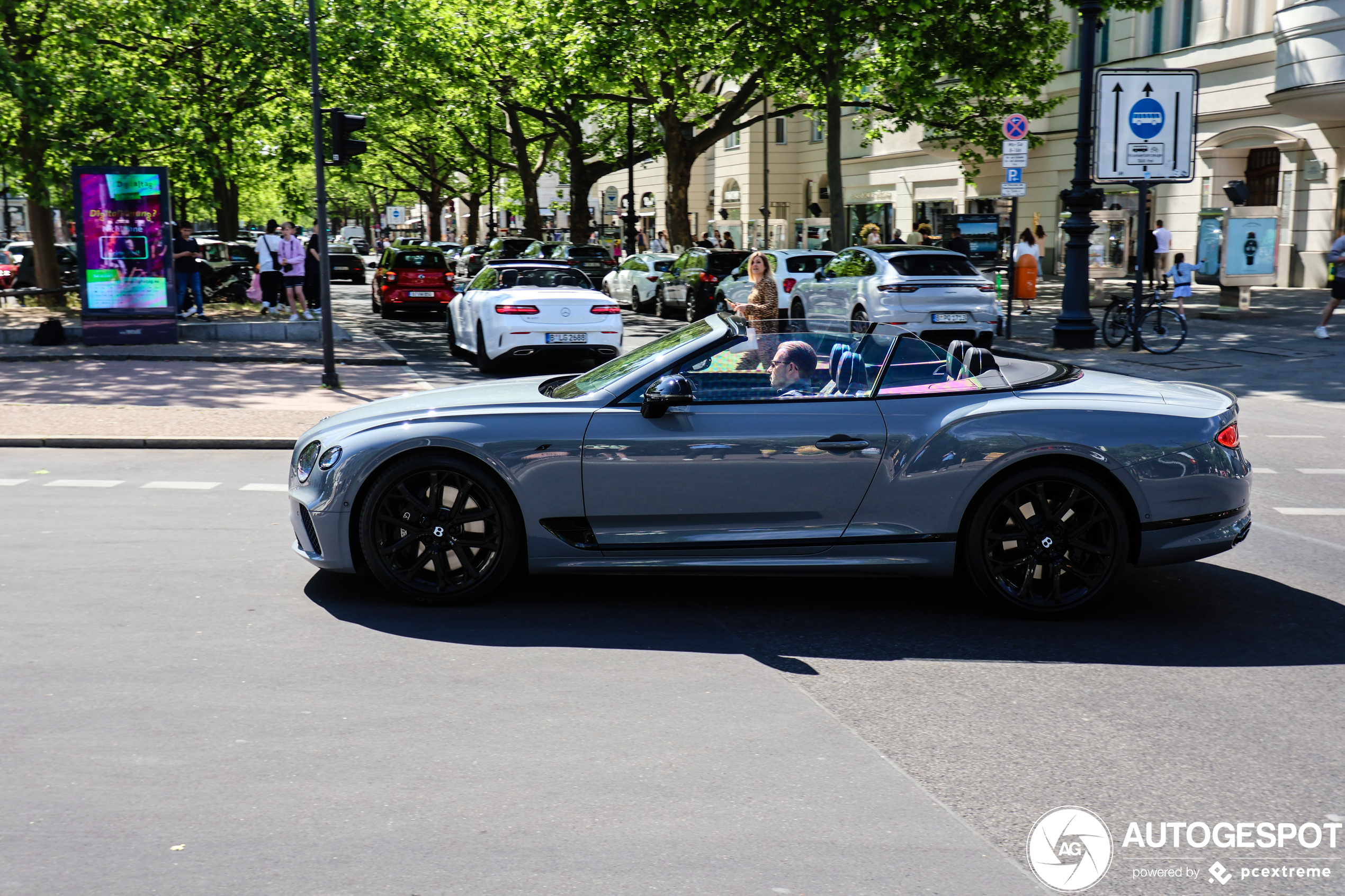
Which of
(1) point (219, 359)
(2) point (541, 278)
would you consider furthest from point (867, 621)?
(1) point (219, 359)

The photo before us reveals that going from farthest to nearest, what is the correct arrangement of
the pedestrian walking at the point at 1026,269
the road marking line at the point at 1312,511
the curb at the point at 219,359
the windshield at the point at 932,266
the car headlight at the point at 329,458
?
the pedestrian walking at the point at 1026,269 → the windshield at the point at 932,266 → the curb at the point at 219,359 → the road marking line at the point at 1312,511 → the car headlight at the point at 329,458

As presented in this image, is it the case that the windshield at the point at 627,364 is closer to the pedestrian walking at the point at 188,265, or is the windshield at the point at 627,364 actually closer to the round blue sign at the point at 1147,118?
the round blue sign at the point at 1147,118

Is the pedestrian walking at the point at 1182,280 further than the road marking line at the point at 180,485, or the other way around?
the pedestrian walking at the point at 1182,280

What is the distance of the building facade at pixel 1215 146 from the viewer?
81.9 feet

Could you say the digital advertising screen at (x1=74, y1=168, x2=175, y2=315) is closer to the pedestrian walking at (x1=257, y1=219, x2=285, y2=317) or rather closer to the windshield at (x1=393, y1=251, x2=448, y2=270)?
the pedestrian walking at (x1=257, y1=219, x2=285, y2=317)

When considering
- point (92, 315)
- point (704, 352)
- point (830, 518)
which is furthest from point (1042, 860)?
point (92, 315)

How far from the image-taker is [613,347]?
643 inches

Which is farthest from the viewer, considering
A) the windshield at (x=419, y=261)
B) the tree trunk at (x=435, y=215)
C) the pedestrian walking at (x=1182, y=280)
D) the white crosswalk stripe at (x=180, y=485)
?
the tree trunk at (x=435, y=215)

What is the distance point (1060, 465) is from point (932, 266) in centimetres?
1389

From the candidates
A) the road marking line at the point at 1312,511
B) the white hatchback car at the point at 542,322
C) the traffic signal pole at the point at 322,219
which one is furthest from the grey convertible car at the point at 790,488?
the white hatchback car at the point at 542,322

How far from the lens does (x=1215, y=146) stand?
98.4 feet

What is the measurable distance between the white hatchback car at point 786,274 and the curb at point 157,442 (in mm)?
12211

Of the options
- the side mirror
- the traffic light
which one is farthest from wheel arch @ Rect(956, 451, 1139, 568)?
the traffic light

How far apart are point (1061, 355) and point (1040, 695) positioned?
1469cm
